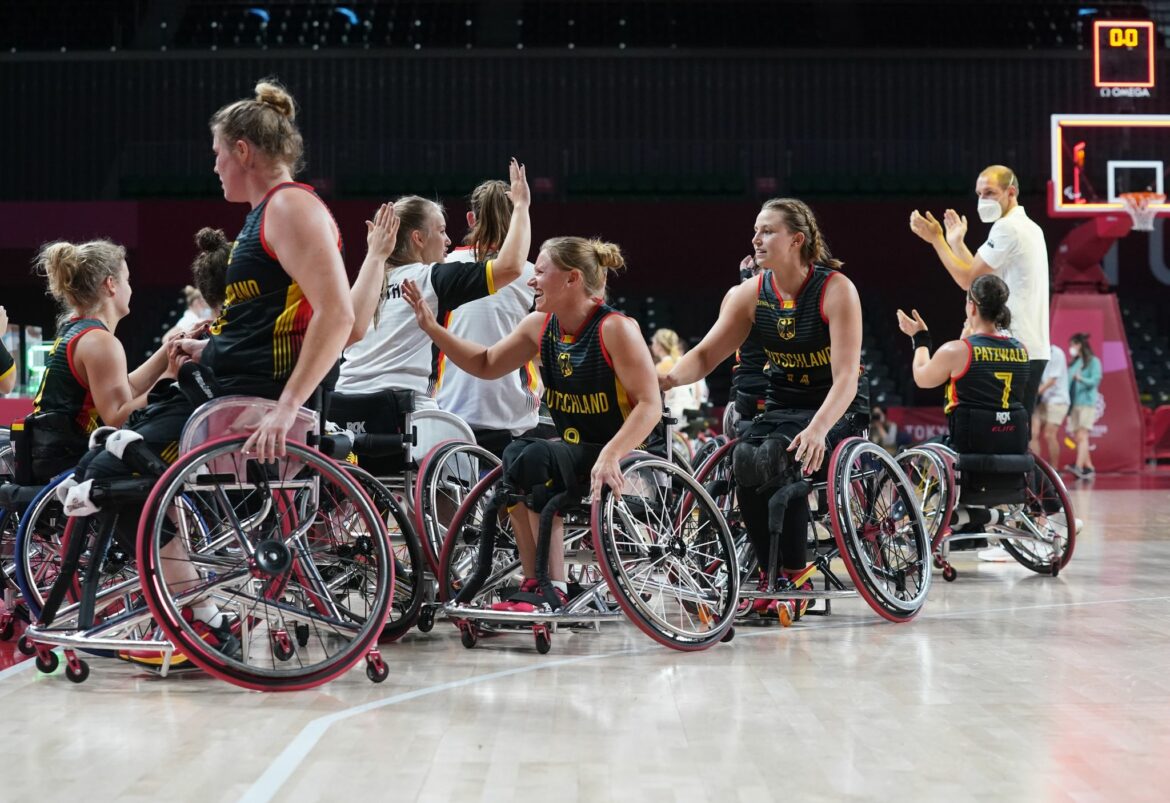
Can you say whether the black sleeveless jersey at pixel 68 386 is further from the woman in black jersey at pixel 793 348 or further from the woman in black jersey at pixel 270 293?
the woman in black jersey at pixel 793 348

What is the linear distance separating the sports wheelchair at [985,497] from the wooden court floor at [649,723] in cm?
120

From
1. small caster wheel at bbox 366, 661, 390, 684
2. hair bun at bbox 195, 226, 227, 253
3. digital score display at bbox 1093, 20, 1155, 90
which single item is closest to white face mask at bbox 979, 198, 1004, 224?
hair bun at bbox 195, 226, 227, 253

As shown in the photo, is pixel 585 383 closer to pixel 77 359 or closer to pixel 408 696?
pixel 408 696

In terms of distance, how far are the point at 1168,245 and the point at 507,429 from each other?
1466cm

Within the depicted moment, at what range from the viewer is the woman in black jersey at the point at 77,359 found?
3.68m

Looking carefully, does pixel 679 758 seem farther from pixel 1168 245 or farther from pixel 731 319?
pixel 1168 245

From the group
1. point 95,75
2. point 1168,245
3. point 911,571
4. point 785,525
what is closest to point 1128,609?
point 911,571

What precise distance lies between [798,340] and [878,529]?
0.63 m

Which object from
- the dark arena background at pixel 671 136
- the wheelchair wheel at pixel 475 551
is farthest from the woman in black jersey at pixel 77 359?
the dark arena background at pixel 671 136

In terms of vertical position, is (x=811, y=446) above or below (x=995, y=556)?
above

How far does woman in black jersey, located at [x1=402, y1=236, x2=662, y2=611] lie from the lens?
3.62 metres

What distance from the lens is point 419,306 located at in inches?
149

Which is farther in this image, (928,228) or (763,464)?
(928,228)

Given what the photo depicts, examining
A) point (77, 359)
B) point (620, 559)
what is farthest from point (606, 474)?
point (77, 359)
